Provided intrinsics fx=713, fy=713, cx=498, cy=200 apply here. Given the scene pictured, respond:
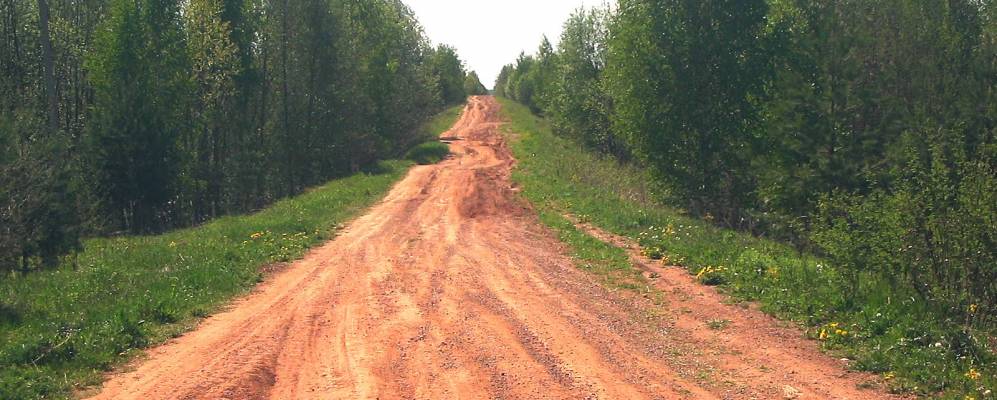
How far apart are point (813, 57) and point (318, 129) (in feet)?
83.8

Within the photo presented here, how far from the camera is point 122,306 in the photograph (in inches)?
405

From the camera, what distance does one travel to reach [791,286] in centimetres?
1095

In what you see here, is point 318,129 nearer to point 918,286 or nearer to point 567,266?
point 567,266

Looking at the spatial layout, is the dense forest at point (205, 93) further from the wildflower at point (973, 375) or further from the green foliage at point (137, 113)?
the wildflower at point (973, 375)

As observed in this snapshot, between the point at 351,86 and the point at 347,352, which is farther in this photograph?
the point at 351,86

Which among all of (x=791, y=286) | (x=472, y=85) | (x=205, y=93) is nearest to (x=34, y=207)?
(x=791, y=286)

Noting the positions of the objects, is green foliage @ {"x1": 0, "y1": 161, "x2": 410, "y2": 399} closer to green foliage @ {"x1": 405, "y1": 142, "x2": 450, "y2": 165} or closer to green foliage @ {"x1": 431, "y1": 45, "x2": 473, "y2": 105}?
green foliage @ {"x1": 405, "y1": 142, "x2": 450, "y2": 165}

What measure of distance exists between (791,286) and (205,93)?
3130 centimetres

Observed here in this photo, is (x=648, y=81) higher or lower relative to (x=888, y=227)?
higher

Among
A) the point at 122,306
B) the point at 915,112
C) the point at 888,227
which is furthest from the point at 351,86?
A: the point at 888,227

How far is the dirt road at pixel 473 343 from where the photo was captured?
7355mm

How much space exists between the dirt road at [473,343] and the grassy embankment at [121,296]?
1.61ft

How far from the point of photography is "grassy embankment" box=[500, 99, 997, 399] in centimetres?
756

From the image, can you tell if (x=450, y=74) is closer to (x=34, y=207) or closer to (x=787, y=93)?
(x=787, y=93)
